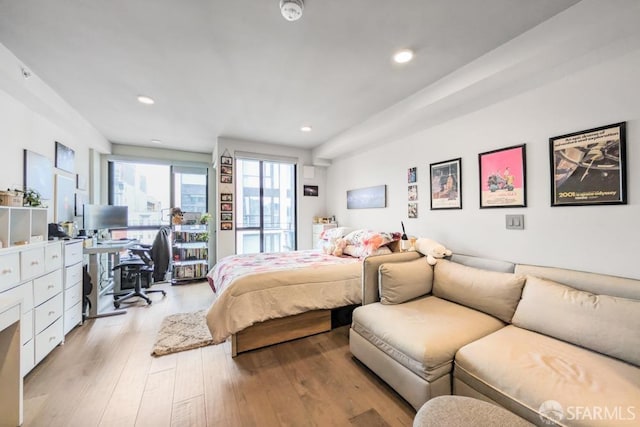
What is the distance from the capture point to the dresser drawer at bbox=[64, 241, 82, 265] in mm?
2480

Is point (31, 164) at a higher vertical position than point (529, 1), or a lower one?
lower

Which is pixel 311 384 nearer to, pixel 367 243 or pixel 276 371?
pixel 276 371

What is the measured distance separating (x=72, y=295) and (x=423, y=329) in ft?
11.3

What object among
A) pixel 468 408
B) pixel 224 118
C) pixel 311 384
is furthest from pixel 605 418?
pixel 224 118

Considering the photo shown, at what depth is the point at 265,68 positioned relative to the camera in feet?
7.09

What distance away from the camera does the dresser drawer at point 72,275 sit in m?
2.48

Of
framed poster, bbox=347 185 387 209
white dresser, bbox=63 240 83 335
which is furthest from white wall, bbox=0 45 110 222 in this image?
framed poster, bbox=347 185 387 209

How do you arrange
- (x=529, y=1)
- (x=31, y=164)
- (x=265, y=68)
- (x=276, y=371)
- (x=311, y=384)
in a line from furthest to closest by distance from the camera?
(x=31, y=164) → (x=265, y=68) → (x=276, y=371) → (x=311, y=384) → (x=529, y=1)

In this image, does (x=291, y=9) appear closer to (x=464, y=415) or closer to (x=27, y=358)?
(x=464, y=415)

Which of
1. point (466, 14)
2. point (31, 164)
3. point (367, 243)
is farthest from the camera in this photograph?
point (367, 243)

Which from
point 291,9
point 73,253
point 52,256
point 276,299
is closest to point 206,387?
point 276,299

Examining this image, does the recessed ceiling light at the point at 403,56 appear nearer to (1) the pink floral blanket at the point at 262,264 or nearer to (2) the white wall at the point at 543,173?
(2) the white wall at the point at 543,173

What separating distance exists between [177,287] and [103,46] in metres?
3.66

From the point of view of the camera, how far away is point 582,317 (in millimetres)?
1455
